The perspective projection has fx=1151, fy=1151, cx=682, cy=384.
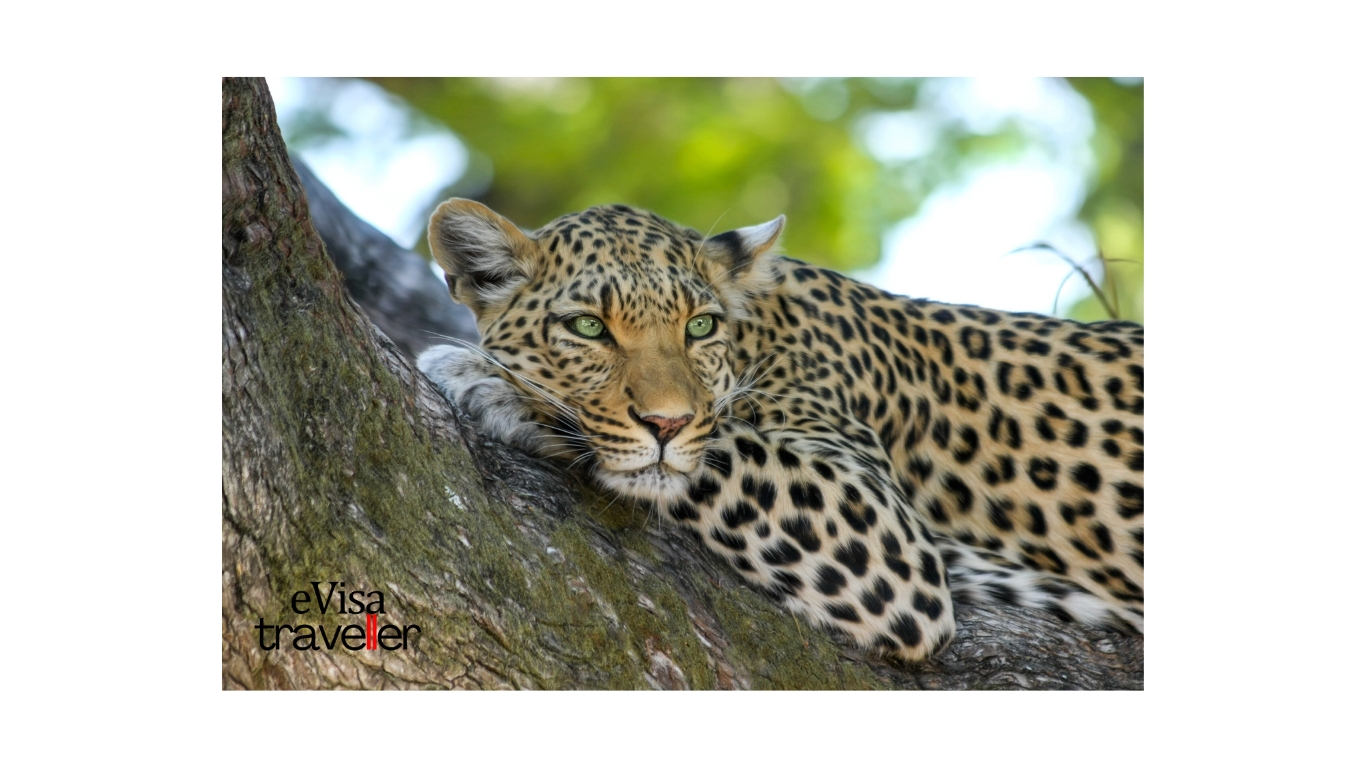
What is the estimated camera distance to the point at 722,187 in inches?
223

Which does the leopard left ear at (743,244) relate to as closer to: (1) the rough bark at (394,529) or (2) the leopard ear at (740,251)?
(2) the leopard ear at (740,251)

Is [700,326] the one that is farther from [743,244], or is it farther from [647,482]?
[647,482]

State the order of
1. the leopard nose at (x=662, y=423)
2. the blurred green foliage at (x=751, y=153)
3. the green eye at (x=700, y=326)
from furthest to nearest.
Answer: the blurred green foliage at (x=751, y=153) → the green eye at (x=700, y=326) → the leopard nose at (x=662, y=423)

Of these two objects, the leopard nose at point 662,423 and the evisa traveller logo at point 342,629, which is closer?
the evisa traveller logo at point 342,629

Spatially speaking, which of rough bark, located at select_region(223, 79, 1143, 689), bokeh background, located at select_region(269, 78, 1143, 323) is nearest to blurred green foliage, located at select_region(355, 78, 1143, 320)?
bokeh background, located at select_region(269, 78, 1143, 323)

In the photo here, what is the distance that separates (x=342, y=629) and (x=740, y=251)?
6.88 feet

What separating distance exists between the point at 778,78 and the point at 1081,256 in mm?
1673

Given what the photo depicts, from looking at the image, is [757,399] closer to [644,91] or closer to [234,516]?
[644,91]

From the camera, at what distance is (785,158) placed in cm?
564

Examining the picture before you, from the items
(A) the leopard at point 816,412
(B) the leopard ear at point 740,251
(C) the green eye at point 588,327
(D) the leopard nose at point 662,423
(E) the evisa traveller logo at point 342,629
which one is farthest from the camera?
(B) the leopard ear at point 740,251

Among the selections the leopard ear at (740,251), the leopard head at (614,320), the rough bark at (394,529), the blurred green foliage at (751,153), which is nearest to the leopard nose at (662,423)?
the leopard head at (614,320)

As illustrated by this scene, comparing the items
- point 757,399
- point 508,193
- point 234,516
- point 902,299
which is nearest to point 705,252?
point 757,399

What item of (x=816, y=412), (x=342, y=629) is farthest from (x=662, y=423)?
(x=342, y=629)

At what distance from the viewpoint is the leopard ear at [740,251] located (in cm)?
458
